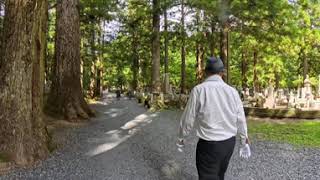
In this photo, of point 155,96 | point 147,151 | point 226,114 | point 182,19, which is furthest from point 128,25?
point 226,114

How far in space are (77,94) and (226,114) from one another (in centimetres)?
1220

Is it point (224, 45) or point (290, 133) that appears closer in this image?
point (290, 133)

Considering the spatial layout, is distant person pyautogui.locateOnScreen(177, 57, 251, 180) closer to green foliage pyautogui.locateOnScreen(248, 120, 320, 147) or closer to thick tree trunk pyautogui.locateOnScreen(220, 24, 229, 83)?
green foliage pyautogui.locateOnScreen(248, 120, 320, 147)

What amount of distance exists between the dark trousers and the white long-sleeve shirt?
53 mm

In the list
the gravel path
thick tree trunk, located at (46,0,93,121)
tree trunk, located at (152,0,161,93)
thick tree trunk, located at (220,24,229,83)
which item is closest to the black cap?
the gravel path

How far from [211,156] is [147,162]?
3623mm

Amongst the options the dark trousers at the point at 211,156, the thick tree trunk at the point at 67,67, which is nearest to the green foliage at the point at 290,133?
the thick tree trunk at the point at 67,67

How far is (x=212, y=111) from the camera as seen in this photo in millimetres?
3799

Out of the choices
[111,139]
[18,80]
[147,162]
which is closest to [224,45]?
[111,139]

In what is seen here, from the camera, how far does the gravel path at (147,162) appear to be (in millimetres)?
6379

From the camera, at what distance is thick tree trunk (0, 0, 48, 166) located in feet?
23.5

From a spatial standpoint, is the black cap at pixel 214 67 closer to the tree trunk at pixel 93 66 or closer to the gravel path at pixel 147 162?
the gravel path at pixel 147 162

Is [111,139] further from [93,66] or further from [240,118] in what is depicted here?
[93,66]

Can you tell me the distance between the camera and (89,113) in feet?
54.6
